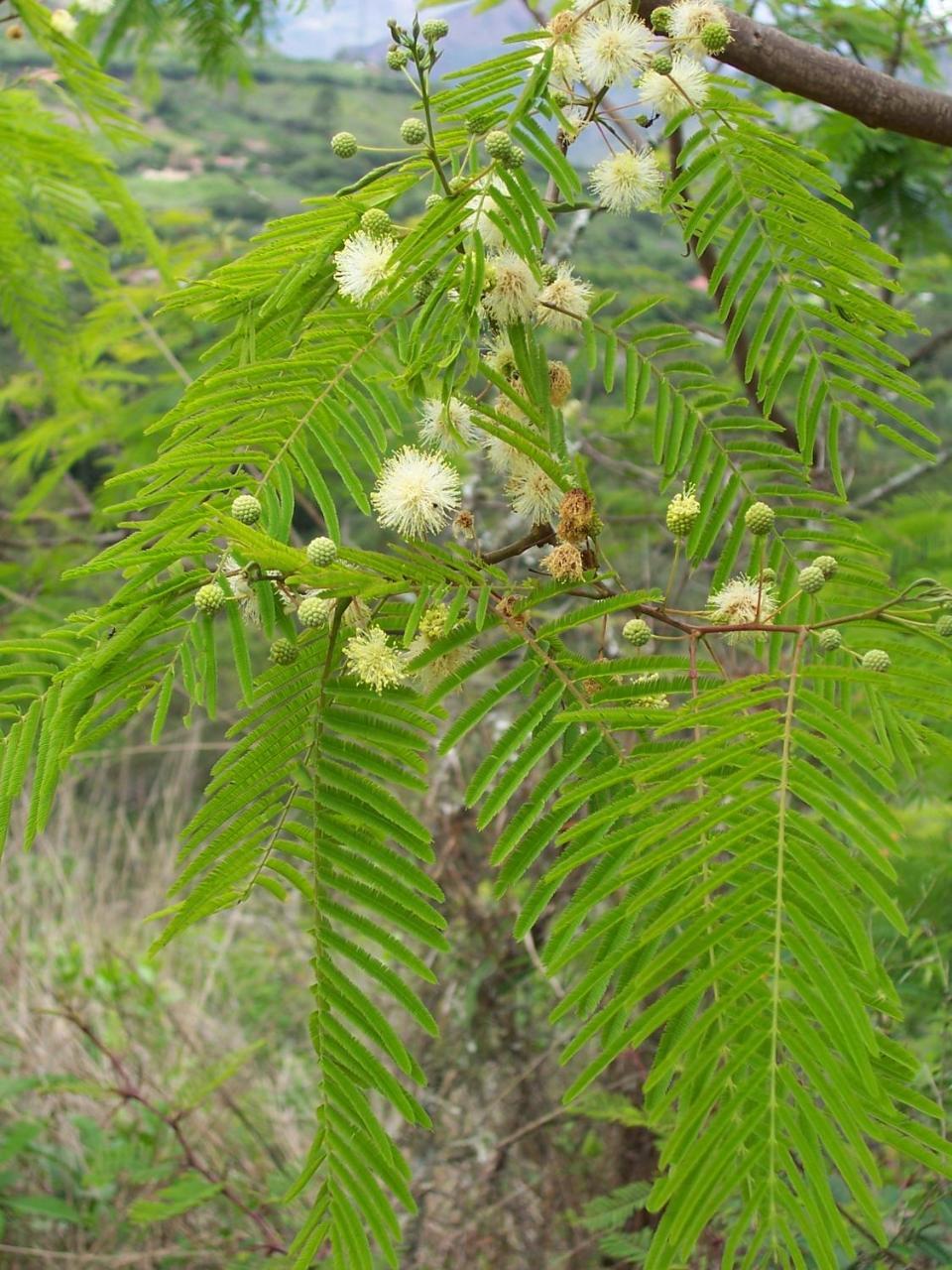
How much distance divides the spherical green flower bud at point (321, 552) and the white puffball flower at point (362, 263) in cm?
27

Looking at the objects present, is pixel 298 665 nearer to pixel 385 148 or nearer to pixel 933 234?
pixel 385 148

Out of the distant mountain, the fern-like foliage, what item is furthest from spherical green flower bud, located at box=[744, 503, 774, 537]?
the distant mountain

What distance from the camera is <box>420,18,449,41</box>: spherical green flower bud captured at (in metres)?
1.05

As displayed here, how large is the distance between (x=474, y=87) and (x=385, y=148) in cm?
16

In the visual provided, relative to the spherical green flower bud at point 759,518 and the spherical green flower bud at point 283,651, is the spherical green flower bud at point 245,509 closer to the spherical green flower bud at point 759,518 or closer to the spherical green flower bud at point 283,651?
the spherical green flower bud at point 283,651

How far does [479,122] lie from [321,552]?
17.6 inches

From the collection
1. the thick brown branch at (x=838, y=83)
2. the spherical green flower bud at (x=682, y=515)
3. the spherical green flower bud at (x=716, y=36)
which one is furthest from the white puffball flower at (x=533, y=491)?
the thick brown branch at (x=838, y=83)

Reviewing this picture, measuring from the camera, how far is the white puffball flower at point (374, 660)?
99 cm

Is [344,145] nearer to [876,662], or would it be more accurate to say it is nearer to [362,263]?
[362,263]

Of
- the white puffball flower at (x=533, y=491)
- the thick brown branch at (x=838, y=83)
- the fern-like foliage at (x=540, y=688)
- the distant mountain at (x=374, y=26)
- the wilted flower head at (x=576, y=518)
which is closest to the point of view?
the fern-like foliage at (x=540, y=688)

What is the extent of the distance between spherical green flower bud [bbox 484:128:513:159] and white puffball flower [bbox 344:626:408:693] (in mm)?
439

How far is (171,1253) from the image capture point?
2760 mm

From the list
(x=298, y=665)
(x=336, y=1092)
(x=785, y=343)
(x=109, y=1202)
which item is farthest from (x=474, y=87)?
(x=109, y=1202)

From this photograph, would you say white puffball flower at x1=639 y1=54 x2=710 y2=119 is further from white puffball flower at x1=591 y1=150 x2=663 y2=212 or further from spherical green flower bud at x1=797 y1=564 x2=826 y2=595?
spherical green flower bud at x1=797 y1=564 x2=826 y2=595
